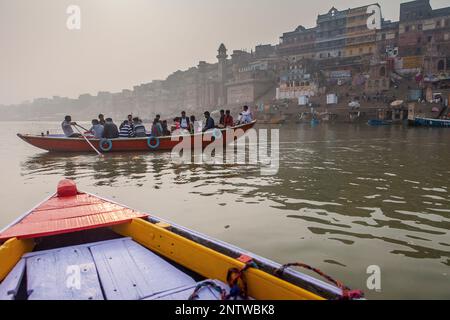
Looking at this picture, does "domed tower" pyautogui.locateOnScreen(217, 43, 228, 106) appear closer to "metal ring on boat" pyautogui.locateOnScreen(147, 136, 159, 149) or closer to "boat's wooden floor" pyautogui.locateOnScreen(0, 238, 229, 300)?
"metal ring on boat" pyautogui.locateOnScreen(147, 136, 159, 149)

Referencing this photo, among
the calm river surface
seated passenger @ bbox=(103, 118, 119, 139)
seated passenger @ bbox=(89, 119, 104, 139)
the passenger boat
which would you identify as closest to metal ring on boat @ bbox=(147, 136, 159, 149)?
seated passenger @ bbox=(103, 118, 119, 139)

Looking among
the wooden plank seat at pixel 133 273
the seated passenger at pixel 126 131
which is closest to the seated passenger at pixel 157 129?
the seated passenger at pixel 126 131

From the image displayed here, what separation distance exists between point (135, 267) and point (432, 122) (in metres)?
39.3

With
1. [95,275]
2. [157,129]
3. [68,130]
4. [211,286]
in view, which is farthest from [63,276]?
[68,130]

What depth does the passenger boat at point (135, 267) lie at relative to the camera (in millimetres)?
2701

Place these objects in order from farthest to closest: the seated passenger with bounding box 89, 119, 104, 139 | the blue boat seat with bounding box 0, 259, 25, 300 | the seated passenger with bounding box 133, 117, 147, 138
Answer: the seated passenger with bounding box 133, 117, 147, 138
the seated passenger with bounding box 89, 119, 104, 139
the blue boat seat with bounding box 0, 259, 25, 300

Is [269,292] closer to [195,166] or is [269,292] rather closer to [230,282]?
[230,282]

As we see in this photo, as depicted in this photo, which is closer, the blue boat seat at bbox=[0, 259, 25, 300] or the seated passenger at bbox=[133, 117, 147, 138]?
the blue boat seat at bbox=[0, 259, 25, 300]

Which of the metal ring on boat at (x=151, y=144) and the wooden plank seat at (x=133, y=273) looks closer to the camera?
the wooden plank seat at (x=133, y=273)

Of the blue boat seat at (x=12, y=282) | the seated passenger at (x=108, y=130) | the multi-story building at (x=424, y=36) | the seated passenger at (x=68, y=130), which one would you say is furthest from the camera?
the multi-story building at (x=424, y=36)

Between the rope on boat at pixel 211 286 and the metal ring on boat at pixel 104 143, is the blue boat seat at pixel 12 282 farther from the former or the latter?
the metal ring on boat at pixel 104 143

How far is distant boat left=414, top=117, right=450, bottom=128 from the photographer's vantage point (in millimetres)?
34500

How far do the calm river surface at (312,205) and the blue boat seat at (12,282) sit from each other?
2.58m
